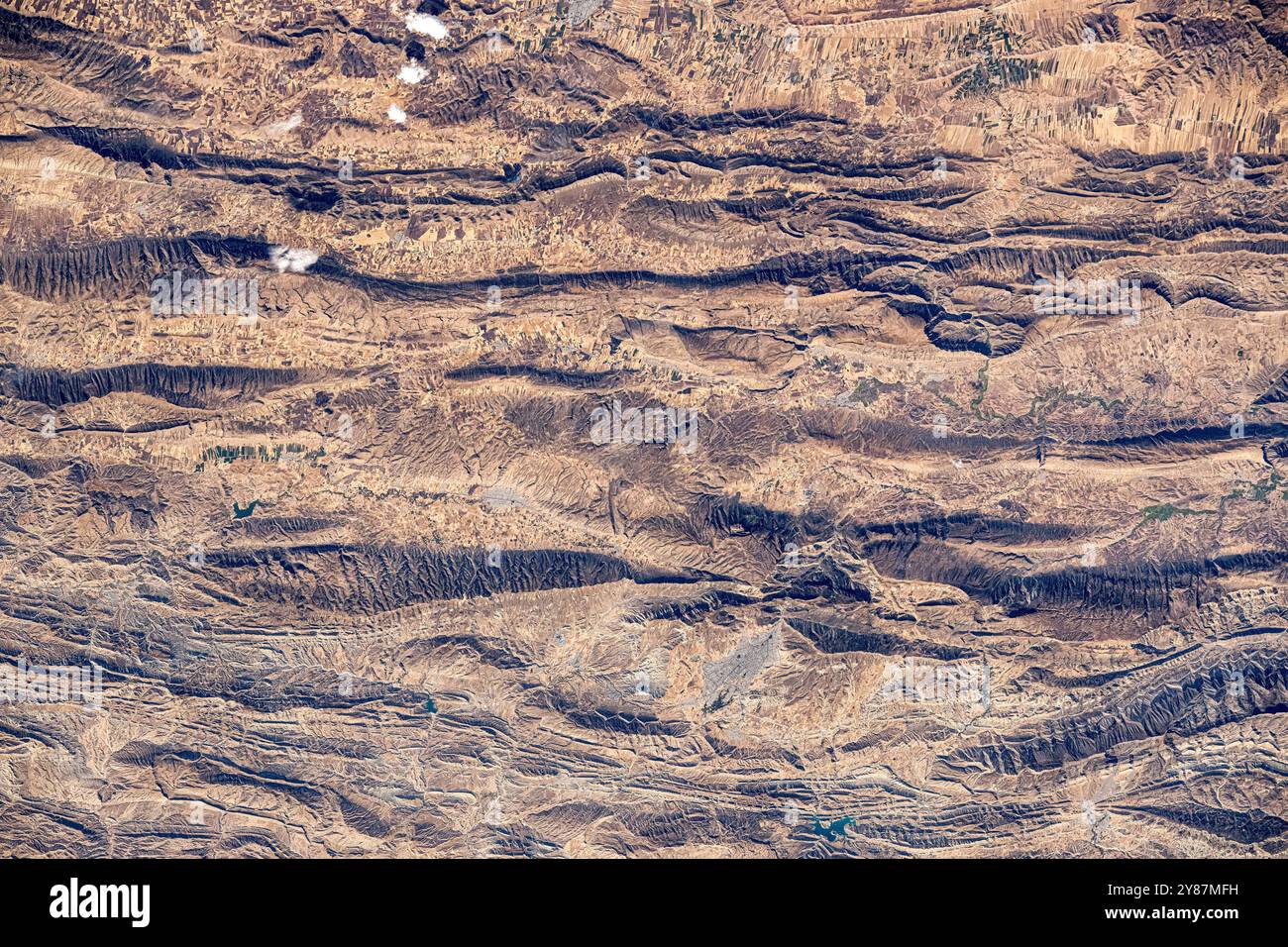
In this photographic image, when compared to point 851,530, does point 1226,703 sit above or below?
below

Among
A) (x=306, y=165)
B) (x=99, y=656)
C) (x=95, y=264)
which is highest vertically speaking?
(x=306, y=165)

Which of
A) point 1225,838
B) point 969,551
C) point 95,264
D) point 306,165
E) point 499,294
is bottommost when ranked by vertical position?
point 1225,838

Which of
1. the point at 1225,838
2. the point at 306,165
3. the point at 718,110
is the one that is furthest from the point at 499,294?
the point at 1225,838

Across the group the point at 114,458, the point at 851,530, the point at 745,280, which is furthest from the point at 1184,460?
the point at 114,458

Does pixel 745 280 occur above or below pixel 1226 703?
above

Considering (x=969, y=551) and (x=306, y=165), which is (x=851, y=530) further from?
(x=306, y=165)

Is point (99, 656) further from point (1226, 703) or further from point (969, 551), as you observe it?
point (1226, 703)
